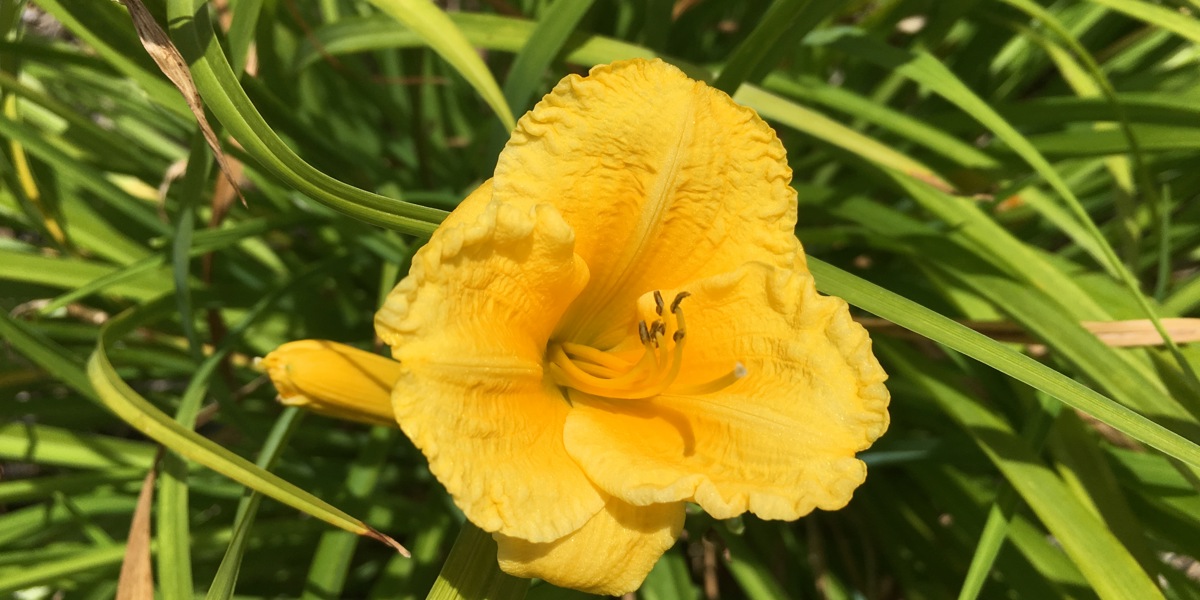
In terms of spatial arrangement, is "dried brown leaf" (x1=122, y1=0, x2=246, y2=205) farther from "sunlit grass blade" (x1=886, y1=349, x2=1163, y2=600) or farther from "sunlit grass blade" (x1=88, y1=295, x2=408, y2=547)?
"sunlit grass blade" (x1=886, y1=349, x2=1163, y2=600)

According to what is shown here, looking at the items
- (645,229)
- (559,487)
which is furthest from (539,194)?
(559,487)

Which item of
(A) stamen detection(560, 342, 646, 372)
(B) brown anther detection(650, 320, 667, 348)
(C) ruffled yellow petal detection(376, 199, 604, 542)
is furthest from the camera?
(A) stamen detection(560, 342, 646, 372)

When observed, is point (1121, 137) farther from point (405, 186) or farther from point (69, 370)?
point (69, 370)

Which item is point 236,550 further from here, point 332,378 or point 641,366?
point 641,366

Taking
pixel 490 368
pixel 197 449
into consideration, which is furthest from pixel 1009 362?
pixel 197 449

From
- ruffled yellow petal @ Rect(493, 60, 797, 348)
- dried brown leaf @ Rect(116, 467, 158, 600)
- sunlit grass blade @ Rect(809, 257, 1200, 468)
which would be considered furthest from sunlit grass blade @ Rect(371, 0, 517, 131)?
dried brown leaf @ Rect(116, 467, 158, 600)

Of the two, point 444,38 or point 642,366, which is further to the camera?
point 444,38

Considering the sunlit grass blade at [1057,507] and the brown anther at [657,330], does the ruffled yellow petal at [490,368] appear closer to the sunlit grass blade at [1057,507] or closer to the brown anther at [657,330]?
the brown anther at [657,330]
